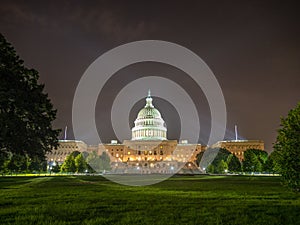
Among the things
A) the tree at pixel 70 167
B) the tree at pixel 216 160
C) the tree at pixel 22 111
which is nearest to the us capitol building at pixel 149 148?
the tree at pixel 216 160

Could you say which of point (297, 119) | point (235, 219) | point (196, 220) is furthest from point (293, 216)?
point (297, 119)

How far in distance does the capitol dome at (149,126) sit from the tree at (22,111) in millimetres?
124815

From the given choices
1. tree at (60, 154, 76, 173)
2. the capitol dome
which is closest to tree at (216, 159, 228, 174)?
tree at (60, 154, 76, 173)

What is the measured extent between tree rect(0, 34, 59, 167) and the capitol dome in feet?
409

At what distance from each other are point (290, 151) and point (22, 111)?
62.8 ft

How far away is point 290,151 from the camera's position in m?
12.8

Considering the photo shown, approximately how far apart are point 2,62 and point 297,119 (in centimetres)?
2163

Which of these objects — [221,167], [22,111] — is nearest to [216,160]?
[221,167]

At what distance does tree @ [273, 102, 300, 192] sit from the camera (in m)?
12.6

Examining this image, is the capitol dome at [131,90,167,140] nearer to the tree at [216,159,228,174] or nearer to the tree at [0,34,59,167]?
the tree at [216,159,228,174]

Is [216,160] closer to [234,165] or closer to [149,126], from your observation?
[234,165]

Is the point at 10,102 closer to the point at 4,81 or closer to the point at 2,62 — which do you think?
the point at 4,81

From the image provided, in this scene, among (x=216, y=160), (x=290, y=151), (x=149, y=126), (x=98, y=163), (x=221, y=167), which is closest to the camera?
(x=290, y=151)

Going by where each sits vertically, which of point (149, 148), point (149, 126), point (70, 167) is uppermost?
point (149, 126)
